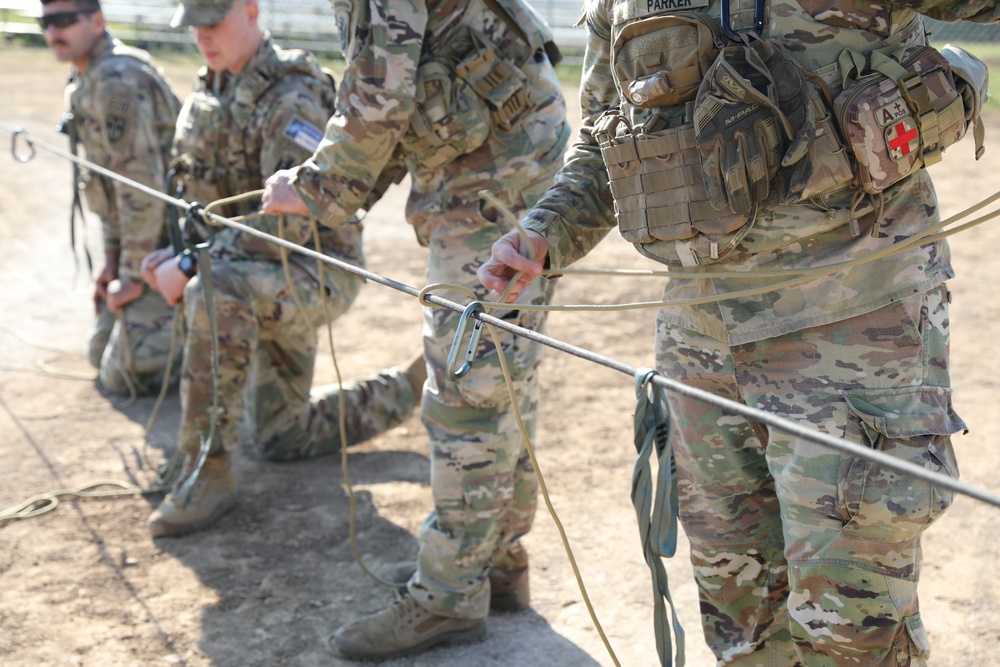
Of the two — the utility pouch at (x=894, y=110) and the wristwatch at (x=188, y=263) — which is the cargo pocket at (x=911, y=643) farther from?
the wristwatch at (x=188, y=263)

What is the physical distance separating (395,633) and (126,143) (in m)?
3.51

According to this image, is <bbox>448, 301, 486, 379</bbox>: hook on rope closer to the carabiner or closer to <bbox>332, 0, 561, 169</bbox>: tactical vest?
the carabiner

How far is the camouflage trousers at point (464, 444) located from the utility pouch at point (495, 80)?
0.32m

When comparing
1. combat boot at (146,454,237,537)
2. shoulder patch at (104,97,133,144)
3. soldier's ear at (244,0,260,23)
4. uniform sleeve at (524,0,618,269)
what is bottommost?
combat boot at (146,454,237,537)

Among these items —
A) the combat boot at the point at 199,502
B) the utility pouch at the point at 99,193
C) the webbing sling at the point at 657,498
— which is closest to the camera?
the webbing sling at the point at 657,498

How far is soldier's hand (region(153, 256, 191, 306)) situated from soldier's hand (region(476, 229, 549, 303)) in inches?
93.2

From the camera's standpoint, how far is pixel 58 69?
1664 centimetres

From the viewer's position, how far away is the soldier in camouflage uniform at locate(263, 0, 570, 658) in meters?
3.17

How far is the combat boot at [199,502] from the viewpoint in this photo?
416 centimetres

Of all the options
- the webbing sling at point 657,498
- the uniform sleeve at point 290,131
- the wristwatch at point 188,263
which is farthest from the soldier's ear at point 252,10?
the webbing sling at point 657,498

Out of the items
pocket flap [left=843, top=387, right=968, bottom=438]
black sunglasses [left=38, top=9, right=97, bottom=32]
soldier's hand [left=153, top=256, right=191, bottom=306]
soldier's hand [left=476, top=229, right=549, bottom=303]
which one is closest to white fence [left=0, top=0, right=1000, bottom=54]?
black sunglasses [left=38, top=9, right=97, bottom=32]

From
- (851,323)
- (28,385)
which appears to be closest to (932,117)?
(851,323)

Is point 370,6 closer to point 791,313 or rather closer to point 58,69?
point 791,313

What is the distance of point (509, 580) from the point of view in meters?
3.58
